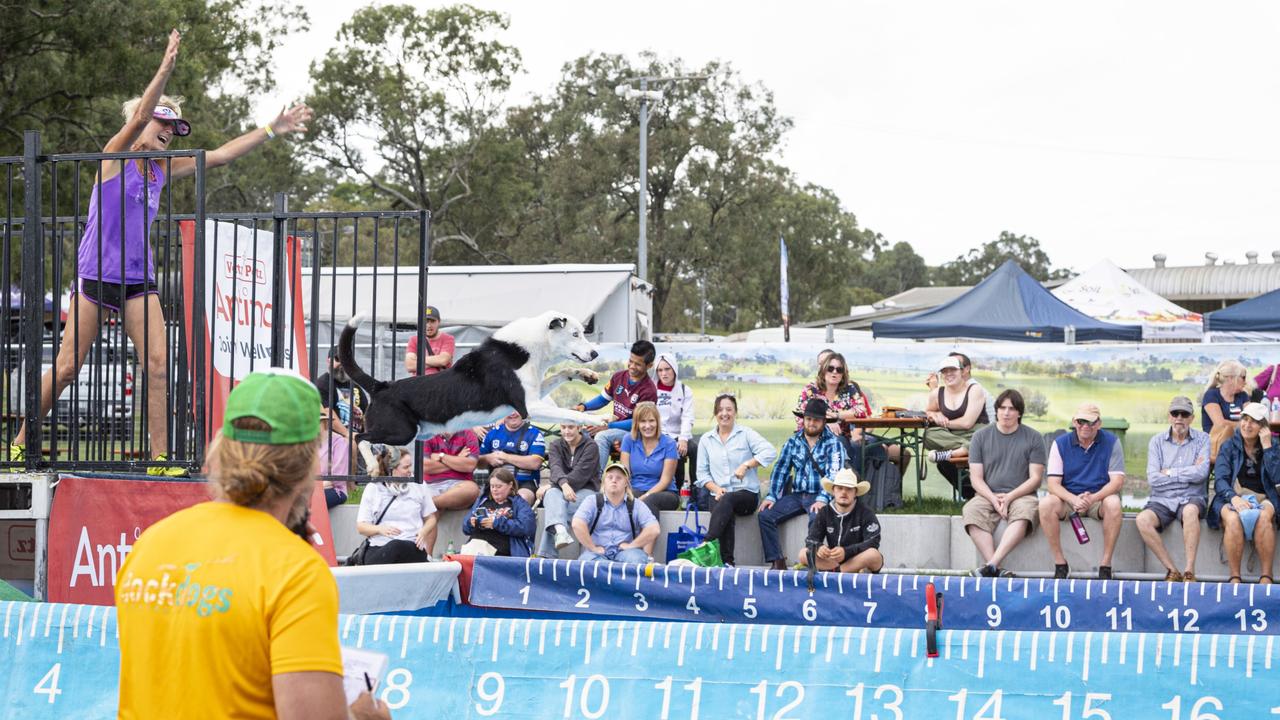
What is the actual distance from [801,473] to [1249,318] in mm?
9198

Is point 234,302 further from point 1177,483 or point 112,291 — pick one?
point 1177,483

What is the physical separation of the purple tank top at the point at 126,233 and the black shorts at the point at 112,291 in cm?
3

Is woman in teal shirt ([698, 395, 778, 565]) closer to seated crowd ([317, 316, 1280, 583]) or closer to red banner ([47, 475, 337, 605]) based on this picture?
seated crowd ([317, 316, 1280, 583])

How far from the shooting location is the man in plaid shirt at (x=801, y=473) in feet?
33.8

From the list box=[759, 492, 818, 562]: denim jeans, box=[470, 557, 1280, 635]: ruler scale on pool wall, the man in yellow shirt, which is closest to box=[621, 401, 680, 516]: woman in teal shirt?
box=[759, 492, 818, 562]: denim jeans

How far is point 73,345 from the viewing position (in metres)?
5.52

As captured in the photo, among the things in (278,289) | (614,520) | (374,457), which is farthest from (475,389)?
(614,520)

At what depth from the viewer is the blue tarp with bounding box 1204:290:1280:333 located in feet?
54.0

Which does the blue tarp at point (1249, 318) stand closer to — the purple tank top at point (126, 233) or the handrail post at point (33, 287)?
the purple tank top at point (126, 233)

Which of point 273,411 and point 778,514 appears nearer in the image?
point 273,411

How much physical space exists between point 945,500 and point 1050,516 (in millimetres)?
1920

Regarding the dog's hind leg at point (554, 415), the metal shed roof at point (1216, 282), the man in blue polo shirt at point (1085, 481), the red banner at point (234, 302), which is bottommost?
the man in blue polo shirt at point (1085, 481)

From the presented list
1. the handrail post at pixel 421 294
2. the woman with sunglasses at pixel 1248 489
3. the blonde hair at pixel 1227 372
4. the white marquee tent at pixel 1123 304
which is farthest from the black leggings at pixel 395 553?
the white marquee tent at pixel 1123 304

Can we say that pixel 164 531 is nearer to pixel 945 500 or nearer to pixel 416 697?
pixel 416 697
